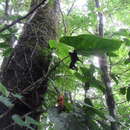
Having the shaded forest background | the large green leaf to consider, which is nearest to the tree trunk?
the shaded forest background

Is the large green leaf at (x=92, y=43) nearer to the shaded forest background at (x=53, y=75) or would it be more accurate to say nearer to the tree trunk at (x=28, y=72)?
the shaded forest background at (x=53, y=75)

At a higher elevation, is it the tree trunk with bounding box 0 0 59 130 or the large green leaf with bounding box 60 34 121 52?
the large green leaf with bounding box 60 34 121 52

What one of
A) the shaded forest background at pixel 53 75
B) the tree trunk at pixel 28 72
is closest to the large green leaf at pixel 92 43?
the shaded forest background at pixel 53 75

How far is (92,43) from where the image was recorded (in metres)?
1.00

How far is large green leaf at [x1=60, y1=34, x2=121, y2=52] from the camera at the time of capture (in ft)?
3.17

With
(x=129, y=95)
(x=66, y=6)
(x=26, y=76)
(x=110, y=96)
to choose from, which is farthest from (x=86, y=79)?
(x=66, y=6)

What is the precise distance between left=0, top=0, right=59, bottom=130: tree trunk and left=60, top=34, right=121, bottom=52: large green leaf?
300 mm

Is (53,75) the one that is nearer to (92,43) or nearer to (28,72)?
(28,72)

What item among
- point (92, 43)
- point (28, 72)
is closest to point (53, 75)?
point (28, 72)

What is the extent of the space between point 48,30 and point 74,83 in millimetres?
472

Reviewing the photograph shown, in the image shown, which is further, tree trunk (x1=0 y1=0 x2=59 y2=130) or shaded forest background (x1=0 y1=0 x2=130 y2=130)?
tree trunk (x1=0 y1=0 x2=59 y2=130)

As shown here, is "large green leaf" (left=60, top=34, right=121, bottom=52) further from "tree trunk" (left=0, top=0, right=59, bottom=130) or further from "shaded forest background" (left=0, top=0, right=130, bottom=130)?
"tree trunk" (left=0, top=0, right=59, bottom=130)

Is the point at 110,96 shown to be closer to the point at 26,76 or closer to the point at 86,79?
the point at 86,79

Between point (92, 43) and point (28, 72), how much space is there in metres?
0.49
